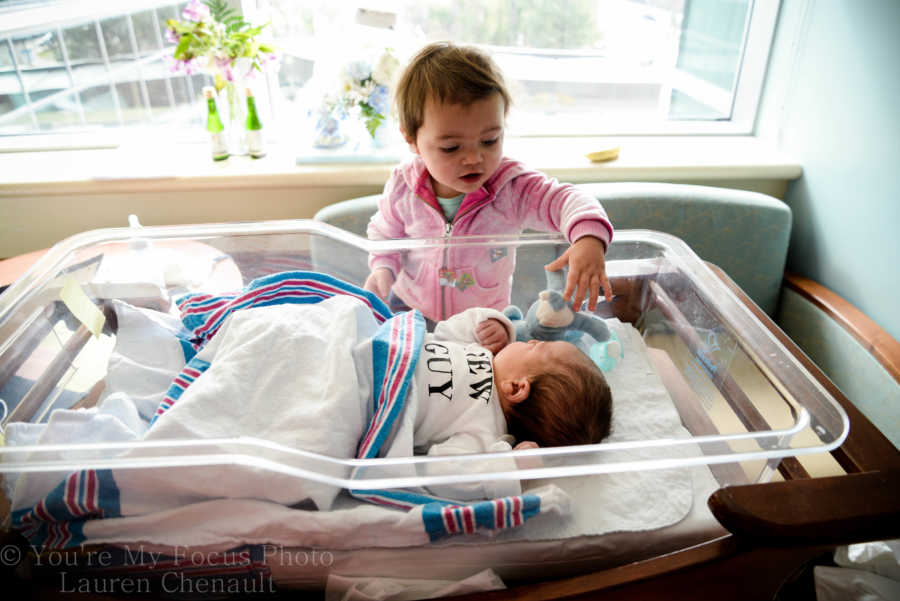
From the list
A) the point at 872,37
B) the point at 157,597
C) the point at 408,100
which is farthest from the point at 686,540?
the point at 872,37

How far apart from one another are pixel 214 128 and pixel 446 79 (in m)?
1.06

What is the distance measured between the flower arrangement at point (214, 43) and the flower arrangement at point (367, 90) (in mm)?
249

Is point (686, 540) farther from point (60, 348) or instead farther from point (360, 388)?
point (60, 348)

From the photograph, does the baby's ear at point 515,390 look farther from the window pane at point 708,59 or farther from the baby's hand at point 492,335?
the window pane at point 708,59

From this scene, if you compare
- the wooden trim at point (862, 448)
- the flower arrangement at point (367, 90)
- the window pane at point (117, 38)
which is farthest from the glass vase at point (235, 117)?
the wooden trim at point (862, 448)

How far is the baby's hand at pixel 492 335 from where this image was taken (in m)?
1.05

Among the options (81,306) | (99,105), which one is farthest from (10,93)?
(81,306)

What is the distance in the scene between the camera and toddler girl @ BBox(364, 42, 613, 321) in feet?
3.24

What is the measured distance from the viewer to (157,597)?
0.67 m

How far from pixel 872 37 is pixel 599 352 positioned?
1072mm

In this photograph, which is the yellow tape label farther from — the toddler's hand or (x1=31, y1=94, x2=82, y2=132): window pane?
(x1=31, y1=94, x2=82, y2=132): window pane

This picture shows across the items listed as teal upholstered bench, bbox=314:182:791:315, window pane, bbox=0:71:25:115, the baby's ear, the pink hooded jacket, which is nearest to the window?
window pane, bbox=0:71:25:115

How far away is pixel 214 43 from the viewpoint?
5.31 ft

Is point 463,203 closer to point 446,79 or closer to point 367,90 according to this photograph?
point 446,79
